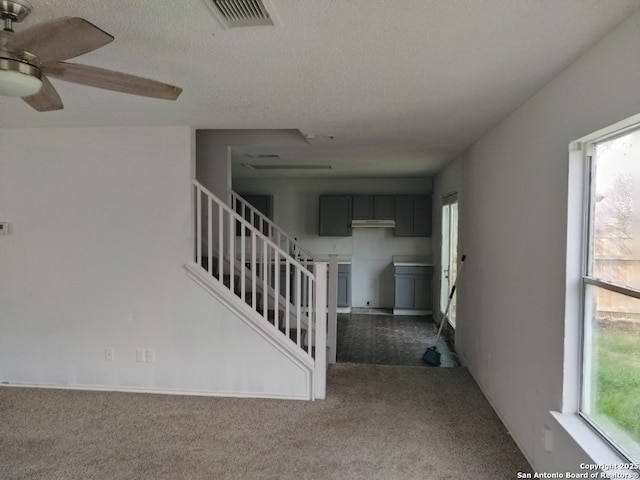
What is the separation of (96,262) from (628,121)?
13.1 ft

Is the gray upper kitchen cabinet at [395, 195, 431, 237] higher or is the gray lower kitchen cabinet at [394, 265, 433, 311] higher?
the gray upper kitchen cabinet at [395, 195, 431, 237]

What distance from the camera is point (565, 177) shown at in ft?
7.11

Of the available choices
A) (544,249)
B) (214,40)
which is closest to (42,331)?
(214,40)

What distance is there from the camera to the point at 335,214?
7398 mm

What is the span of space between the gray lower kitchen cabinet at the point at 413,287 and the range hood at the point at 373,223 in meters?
0.80

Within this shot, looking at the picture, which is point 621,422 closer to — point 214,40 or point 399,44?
point 399,44

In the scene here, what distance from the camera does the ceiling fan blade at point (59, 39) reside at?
4.47 feet

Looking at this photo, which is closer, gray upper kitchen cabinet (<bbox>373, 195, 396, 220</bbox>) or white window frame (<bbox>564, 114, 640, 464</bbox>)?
white window frame (<bbox>564, 114, 640, 464</bbox>)

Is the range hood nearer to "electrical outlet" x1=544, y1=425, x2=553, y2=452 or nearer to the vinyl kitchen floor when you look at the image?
the vinyl kitchen floor

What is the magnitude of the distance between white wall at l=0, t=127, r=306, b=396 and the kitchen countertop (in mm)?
3897

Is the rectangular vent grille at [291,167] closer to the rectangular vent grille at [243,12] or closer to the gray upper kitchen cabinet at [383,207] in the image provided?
the gray upper kitchen cabinet at [383,207]

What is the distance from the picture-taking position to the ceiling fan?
140 centimetres

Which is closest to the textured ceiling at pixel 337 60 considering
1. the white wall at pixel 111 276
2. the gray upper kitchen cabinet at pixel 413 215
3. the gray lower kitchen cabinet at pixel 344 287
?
the white wall at pixel 111 276

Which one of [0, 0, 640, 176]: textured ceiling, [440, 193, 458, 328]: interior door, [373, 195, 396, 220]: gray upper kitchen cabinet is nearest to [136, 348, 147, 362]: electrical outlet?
[0, 0, 640, 176]: textured ceiling
